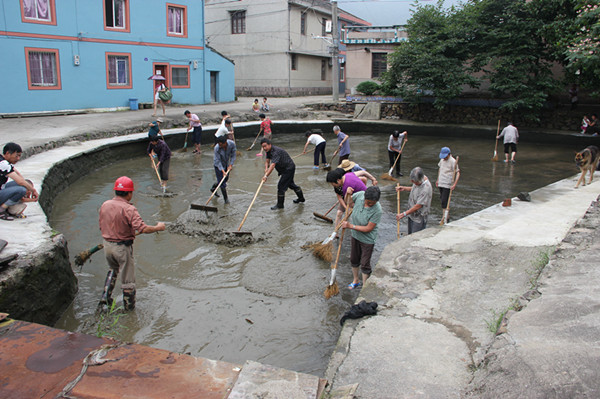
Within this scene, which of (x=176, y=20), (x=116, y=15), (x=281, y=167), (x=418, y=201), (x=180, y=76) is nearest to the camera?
(x=418, y=201)

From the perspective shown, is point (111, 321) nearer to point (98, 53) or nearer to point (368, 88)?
point (98, 53)

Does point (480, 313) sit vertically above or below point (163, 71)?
below

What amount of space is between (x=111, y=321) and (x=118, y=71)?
838 inches

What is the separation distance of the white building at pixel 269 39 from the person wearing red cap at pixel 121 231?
31240 mm

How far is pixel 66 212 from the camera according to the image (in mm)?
10445

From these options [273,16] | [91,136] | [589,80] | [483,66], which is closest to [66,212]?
[91,136]

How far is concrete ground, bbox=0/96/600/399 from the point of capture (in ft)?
11.0

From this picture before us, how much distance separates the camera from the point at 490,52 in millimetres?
23000

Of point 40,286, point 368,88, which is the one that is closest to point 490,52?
point 368,88

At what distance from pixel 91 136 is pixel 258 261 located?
12.1m

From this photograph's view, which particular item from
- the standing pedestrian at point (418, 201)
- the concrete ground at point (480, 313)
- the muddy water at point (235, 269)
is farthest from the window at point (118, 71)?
the standing pedestrian at point (418, 201)

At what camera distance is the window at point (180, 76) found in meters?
26.9

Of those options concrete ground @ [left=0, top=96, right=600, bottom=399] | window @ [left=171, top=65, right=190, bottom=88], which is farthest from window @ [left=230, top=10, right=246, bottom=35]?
concrete ground @ [left=0, top=96, right=600, bottom=399]

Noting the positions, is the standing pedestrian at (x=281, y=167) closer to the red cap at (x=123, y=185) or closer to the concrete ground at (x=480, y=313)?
the concrete ground at (x=480, y=313)
